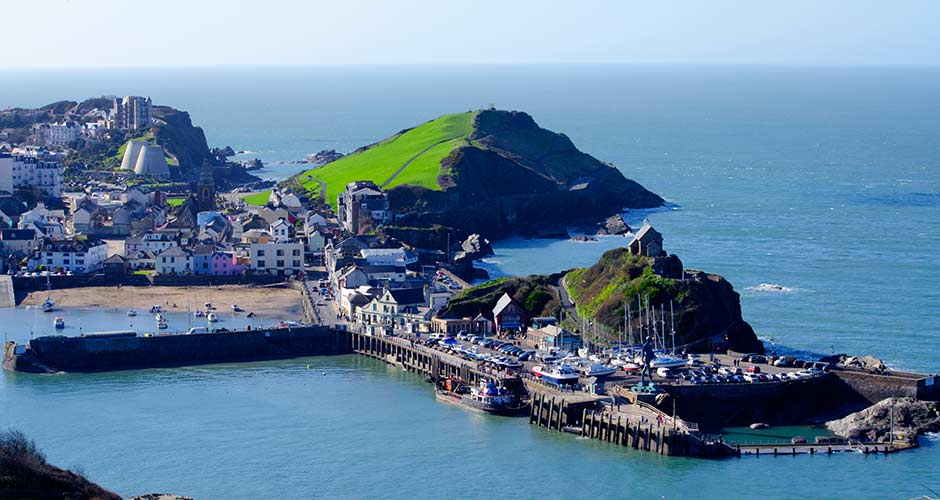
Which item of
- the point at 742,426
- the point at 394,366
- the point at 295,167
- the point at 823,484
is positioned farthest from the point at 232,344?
the point at 295,167

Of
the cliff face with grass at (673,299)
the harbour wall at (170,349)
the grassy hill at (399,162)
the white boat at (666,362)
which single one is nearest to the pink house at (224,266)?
the harbour wall at (170,349)

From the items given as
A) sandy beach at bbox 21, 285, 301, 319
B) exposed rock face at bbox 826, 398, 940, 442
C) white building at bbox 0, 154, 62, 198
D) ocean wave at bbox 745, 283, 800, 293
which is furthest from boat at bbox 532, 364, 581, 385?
white building at bbox 0, 154, 62, 198

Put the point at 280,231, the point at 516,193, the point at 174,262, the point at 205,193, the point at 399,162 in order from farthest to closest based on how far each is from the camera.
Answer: the point at 399,162 < the point at 516,193 < the point at 205,193 < the point at 280,231 < the point at 174,262

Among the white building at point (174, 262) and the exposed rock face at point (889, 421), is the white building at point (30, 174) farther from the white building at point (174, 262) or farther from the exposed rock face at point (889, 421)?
the exposed rock face at point (889, 421)

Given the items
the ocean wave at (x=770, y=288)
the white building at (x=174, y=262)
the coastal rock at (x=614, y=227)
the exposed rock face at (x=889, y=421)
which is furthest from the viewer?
the coastal rock at (x=614, y=227)

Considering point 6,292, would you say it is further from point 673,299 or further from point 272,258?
point 673,299

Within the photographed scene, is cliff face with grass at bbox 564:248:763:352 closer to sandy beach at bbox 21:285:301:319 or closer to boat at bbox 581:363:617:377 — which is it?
boat at bbox 581:363:617:377

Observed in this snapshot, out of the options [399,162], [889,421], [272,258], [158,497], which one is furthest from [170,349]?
[399,162]
